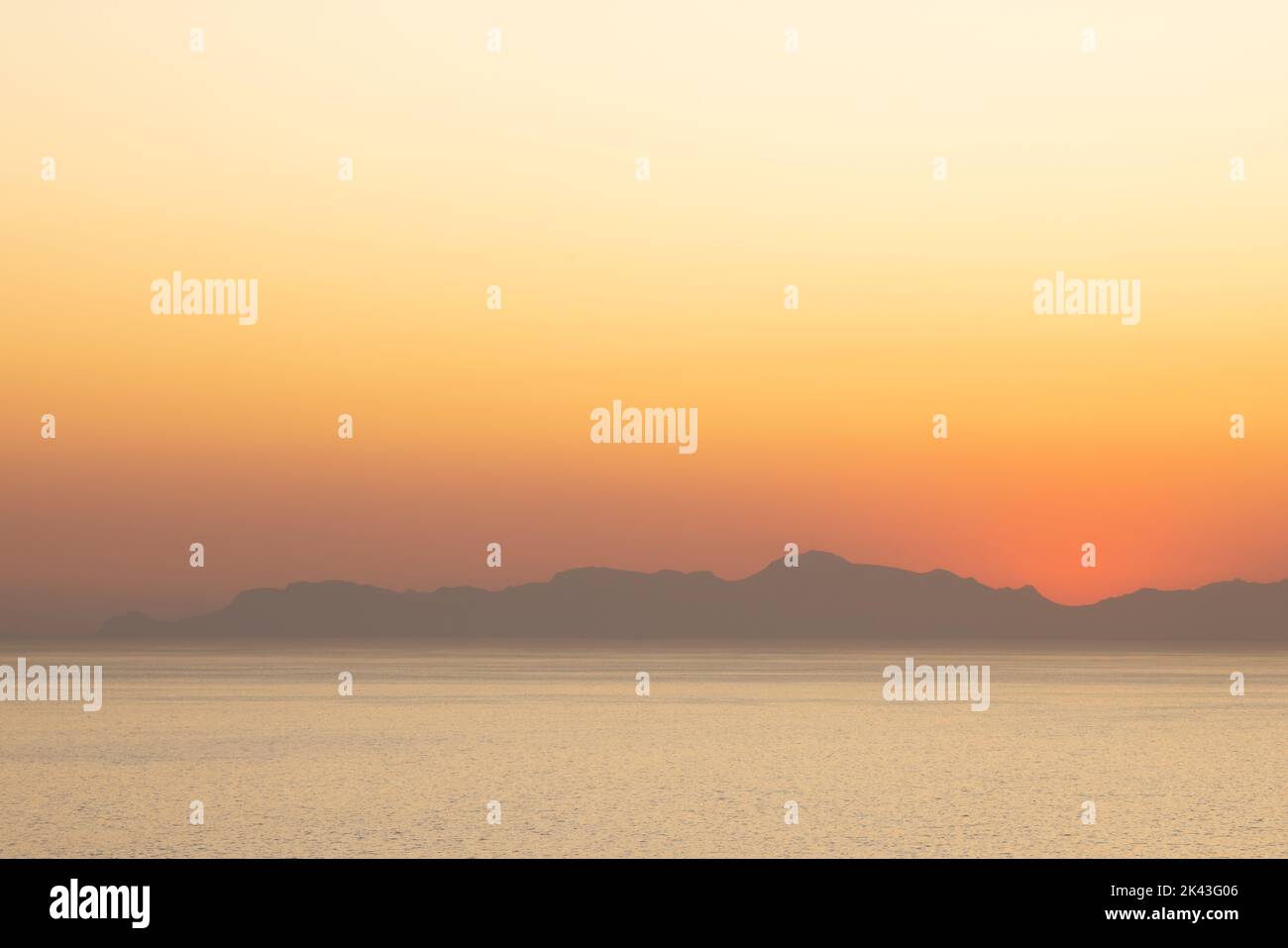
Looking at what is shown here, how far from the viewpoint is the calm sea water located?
44.3m

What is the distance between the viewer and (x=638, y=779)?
60.8 m

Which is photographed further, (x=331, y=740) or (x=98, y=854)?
(x=331, y=740)

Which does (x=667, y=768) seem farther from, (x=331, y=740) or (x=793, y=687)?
(x=793, y=687)

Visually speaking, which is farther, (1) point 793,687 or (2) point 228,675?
(2) point 228,675

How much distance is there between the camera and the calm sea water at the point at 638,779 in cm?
4431

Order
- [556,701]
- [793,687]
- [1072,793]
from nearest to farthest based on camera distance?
[1072,793] < [556,701] < [793,687]

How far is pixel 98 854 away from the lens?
40406 mm
